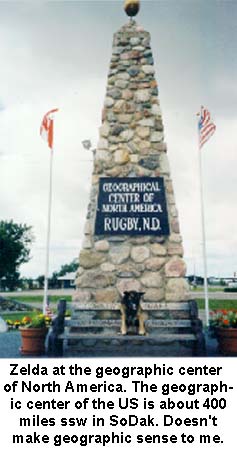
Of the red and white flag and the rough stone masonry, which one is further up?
the red and white flag

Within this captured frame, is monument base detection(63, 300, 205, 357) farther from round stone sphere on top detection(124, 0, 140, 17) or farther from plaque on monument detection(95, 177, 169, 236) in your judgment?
round stone sphere on top detection(124, 0, 140, 17)

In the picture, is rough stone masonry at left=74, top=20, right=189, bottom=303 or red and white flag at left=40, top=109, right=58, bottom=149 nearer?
rough stone masonry at left=74, top=20, right=189, bottom=303

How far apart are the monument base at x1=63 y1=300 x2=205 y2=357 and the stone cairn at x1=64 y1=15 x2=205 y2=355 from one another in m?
0.01

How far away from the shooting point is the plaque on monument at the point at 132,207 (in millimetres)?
5453

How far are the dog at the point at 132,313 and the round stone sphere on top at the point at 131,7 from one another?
4194mm

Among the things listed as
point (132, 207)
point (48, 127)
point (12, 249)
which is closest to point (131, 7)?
point (132, 207)

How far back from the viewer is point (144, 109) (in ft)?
19.2

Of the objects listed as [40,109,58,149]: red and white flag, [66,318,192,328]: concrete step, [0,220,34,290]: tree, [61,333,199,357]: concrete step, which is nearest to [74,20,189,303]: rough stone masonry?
[66,318,192,328]: concrete step

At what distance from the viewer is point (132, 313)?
5.00 m

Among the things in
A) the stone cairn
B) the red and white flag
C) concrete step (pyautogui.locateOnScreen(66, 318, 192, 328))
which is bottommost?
concrete step (pyautogui.locateOnScreen(66, 318, 192, 328))

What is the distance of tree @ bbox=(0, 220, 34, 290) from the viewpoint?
19156mm
